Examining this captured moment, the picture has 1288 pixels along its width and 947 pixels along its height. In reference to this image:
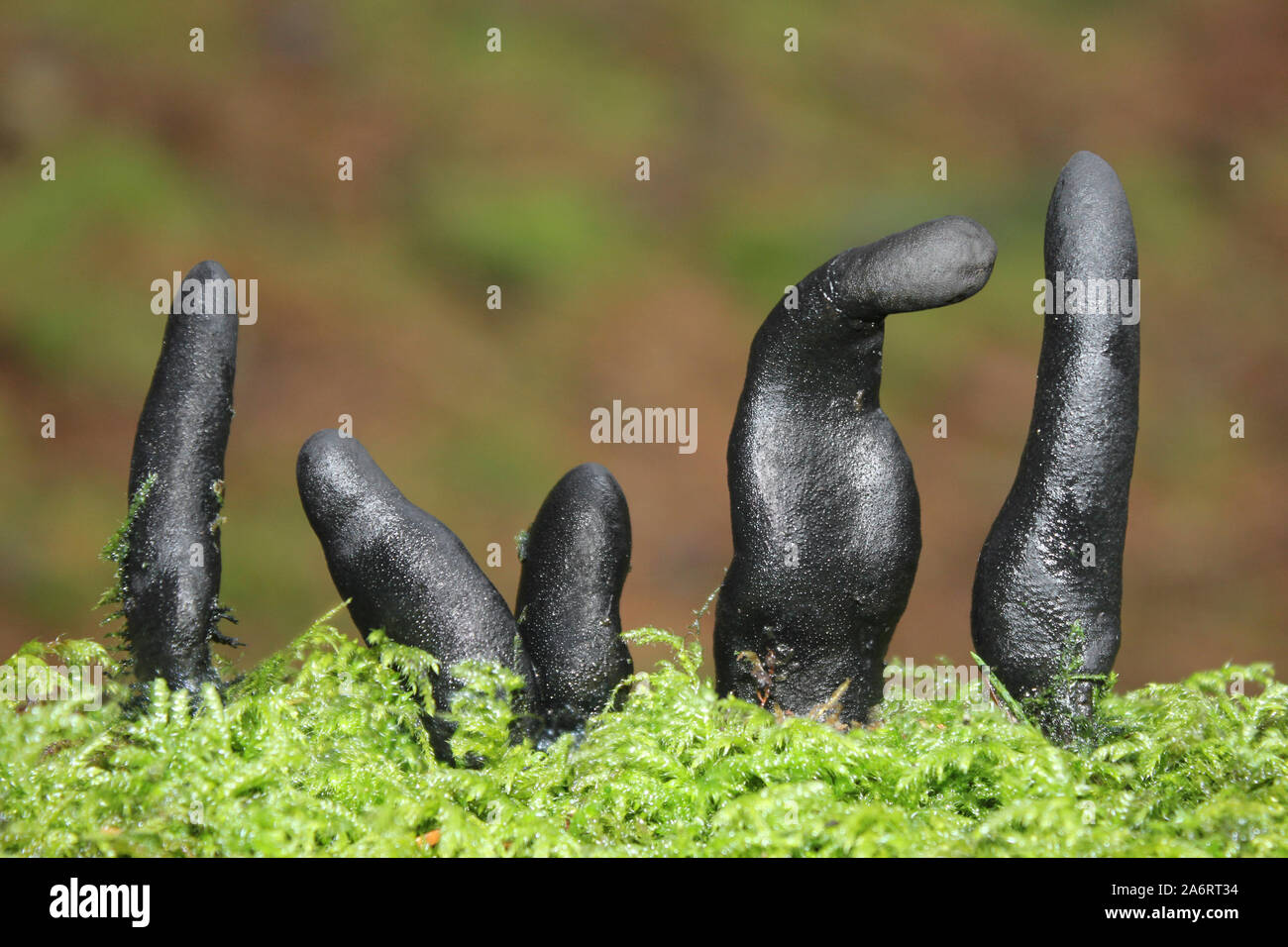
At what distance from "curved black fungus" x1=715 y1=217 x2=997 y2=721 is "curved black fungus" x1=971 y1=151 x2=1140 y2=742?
0.39ft

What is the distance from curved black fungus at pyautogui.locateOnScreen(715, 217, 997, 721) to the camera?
120 cm

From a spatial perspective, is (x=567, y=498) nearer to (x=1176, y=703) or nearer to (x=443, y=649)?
(x=443, y=649)

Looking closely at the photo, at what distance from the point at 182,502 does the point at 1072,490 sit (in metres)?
0.90

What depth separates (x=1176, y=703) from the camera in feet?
3.97

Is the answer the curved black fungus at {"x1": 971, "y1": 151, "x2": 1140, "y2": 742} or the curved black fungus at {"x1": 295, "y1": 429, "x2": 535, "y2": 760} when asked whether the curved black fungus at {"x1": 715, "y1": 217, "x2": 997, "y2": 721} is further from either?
the curved black fungus at {"x1": 295, "y1": 429, "x2": 535, "y2": 760}

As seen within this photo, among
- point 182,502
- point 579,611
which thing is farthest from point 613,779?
point 182,502

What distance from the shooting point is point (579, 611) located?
1278mm

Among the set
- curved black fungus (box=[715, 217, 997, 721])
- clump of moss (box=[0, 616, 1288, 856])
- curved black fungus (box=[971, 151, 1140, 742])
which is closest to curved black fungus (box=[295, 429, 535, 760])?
clump of moss (box=[0, 616, 1288, 856])

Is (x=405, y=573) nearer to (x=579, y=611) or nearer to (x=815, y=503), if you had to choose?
(x=579, y=611)

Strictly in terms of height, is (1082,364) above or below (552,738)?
above

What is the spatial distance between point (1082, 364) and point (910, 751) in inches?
16.7

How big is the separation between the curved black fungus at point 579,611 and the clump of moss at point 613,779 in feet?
0.27

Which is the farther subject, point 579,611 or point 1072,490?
point 579,611
